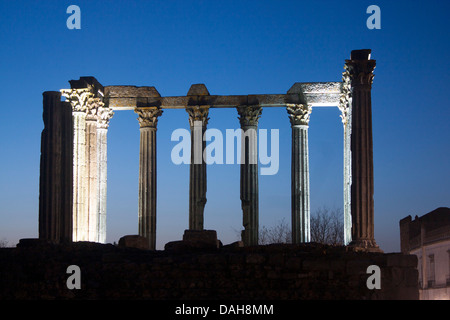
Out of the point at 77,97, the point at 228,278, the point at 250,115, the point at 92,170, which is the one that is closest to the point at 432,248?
the point at 250,115

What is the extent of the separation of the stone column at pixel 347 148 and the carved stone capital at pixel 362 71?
42.1 inches

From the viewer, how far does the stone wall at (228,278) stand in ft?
74.5

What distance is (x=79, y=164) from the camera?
35750 mm

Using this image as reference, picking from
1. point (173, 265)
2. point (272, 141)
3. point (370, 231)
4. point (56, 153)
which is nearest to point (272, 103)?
point (272, 141)

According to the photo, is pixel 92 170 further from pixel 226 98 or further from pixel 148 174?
pixel 226 98

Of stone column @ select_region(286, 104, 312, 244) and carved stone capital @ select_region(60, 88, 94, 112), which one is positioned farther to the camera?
stone column @ select_region(286, 104, 312, 244)

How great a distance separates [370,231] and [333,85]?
29.7 ft

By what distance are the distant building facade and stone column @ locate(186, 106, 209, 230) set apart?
A: 81.1 ft

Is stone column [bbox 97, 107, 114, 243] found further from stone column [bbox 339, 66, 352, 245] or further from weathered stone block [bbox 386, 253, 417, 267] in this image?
weathered stone block [bbox 386, 253, 417, 267]

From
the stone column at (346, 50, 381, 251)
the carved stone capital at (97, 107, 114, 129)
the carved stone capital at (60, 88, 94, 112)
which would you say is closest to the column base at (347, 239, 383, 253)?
the stone column at (346, 50, 381, 251)

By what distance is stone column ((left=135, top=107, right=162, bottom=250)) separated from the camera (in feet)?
123

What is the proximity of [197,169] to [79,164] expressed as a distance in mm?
5821

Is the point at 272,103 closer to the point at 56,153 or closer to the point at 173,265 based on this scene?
the point at 56,153
